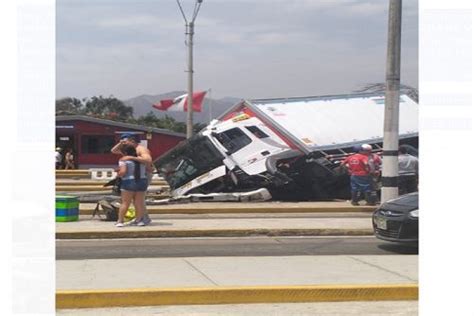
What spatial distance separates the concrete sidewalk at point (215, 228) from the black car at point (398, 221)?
5.97 feet

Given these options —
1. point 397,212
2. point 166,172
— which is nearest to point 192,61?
point 166,172

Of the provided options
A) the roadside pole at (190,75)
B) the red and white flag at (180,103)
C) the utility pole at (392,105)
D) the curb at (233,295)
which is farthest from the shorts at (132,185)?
the red and white flag at (180,103)

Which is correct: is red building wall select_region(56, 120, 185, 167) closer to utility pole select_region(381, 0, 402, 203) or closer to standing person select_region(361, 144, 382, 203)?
standing person select_region(361, 144, 382, 203)

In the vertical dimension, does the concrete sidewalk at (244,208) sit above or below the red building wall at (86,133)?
below

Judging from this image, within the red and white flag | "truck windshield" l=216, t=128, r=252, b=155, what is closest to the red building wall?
the red and white flag

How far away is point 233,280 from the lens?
7.64 meters

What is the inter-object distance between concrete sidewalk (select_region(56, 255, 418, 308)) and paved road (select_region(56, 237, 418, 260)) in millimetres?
621

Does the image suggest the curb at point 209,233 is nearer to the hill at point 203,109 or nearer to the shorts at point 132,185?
the shorts at point 132,185

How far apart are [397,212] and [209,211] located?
6520 millimetres

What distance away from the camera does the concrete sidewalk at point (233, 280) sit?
22.5ft

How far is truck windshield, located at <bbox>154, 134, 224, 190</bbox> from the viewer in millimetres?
18312

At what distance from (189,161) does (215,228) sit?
6828mm
